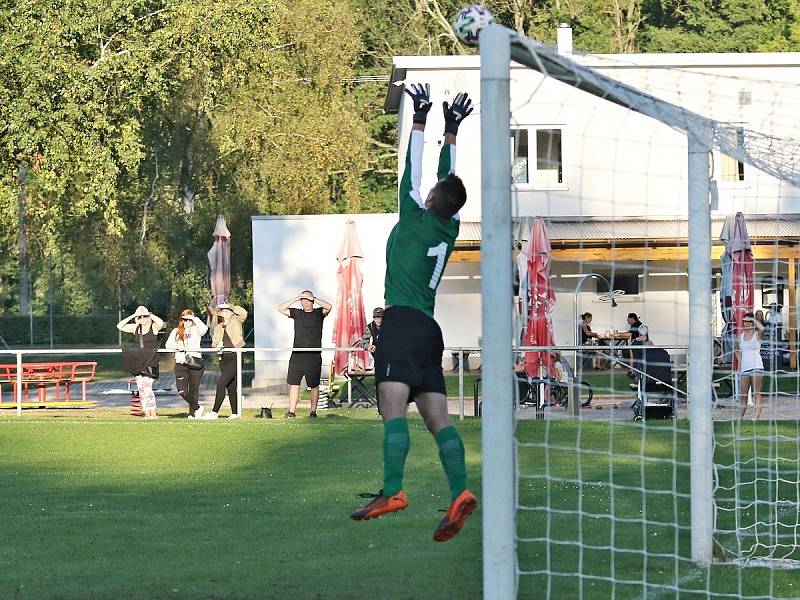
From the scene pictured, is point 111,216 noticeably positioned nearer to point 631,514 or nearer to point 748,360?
point 748,360

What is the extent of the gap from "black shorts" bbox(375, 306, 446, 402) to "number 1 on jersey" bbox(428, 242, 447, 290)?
194 mm

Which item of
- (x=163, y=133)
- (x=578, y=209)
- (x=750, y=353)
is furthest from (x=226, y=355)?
(x=163, y=133)

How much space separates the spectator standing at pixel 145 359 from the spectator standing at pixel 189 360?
1.17 ft

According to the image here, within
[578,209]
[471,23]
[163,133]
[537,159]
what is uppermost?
[163,133]

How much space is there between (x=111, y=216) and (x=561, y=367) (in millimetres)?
10654

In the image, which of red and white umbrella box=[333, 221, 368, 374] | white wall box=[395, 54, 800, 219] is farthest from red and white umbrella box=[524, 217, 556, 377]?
white wall box=[395, 54, 800, 219]

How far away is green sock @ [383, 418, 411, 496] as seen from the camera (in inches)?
304

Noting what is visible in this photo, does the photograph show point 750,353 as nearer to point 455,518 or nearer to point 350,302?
point 350,302

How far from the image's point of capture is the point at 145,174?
45469 millimetres

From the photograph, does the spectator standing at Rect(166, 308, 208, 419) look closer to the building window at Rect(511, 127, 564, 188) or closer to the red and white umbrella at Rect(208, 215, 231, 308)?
the red and white umbrella at Rect(208, 215, 231, 308)

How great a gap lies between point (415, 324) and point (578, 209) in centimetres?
2819

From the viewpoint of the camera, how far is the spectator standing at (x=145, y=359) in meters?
21.4

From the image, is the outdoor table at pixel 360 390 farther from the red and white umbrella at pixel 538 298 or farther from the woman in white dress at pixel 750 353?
the woman in white dress at pixel 750 353

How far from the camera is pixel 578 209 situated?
35.5 m
